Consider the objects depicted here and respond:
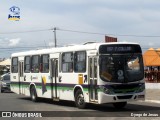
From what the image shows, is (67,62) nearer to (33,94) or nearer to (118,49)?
(118,49)

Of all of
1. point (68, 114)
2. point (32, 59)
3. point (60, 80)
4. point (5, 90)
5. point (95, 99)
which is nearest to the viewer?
point (68, 114)

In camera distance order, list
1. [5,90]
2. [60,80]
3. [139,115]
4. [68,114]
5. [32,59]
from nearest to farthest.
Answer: [139,115] < [68,114] < [60,80] < [32,59] < [5,90]

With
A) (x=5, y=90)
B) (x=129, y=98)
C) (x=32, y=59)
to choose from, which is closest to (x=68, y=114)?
(x=129, y=98)

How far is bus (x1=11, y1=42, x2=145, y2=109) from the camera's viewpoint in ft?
57.3

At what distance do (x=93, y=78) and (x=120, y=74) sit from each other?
1156 mm

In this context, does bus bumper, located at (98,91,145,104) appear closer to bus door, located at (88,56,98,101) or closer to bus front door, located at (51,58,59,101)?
bus door, located at (88,56,98,101)

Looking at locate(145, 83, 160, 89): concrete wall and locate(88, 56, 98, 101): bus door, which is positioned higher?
locate(88, 56, 98, 101): bus door

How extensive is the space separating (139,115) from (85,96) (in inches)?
134

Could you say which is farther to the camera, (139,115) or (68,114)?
(68,114)

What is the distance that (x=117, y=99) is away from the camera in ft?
57.1

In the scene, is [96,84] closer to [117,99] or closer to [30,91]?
[117,99]

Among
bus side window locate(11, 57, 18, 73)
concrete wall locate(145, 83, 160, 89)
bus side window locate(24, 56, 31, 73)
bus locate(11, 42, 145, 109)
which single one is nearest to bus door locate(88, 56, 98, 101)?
bus locate(11, 42, 145, 109)

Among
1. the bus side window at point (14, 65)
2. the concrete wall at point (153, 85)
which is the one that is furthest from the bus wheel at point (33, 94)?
the concrete wall at point (153, 85)

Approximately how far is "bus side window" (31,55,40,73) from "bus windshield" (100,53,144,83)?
7042 millimetres
